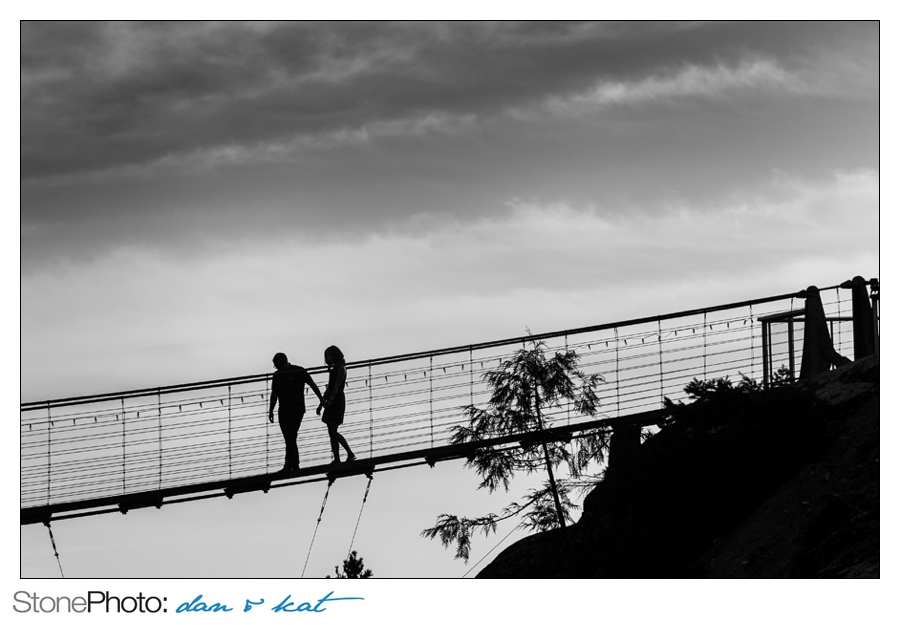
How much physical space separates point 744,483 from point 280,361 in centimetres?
541

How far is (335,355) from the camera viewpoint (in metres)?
12.2

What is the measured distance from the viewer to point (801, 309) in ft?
46.4

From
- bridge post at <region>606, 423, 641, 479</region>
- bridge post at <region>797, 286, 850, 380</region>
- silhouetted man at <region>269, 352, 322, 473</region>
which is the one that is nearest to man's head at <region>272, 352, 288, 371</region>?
silhouetted man at <region>269, 352, 322, 473</region>

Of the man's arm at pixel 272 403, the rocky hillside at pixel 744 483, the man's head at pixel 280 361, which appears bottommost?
the rocky hillside at pixel 744 483

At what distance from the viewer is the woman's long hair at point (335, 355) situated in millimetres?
12172

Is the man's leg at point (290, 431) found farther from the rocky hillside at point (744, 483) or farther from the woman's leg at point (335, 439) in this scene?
the rocky hillside at point (744, 483)

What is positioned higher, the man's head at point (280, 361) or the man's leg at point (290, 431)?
the man's head at point (280, 361)

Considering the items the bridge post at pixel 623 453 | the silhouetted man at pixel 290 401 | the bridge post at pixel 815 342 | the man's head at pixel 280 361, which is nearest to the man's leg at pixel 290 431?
the silhouetted man at pixel 290 401

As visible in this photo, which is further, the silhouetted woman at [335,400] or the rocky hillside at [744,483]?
the silhouetted woman at [335,400]

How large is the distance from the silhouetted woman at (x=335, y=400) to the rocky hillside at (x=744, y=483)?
3174mm

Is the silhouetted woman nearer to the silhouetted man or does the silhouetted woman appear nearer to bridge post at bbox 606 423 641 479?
the silhouetted man

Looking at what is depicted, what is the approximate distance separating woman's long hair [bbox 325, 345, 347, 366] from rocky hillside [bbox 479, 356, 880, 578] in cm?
340

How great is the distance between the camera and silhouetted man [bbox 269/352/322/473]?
471 inches
